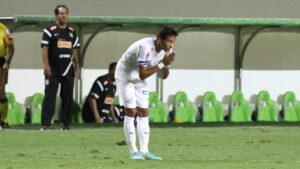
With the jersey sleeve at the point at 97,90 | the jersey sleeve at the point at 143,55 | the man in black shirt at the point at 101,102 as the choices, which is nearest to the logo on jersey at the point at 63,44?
the man in black shirt at the point at 101,102

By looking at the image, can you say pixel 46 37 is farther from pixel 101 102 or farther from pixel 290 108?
pixel 290 108

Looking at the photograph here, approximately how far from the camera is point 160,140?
1329 centimetres

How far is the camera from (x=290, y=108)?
18.8 meters

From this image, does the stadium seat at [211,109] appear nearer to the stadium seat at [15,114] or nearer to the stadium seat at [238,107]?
the stadium seat at [238,107]

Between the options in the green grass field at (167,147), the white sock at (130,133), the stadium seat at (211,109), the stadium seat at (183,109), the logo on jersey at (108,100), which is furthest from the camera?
the stadium seat at (211,109)

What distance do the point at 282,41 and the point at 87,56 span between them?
14.3 feet

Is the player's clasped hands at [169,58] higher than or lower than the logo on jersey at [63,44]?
lower

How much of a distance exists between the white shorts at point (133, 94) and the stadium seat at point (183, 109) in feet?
24.8

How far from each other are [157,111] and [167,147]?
5861mm

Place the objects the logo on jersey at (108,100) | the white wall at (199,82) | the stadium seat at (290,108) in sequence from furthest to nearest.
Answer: the stadium seat at (290,108) < the white wall at (199,82) < the logo on jersey at (108,100)

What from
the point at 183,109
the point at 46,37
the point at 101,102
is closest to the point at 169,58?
the point at 46,37

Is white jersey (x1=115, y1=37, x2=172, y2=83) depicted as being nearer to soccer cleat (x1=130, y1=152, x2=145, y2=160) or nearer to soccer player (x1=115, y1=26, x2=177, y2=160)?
soccer player (x1=115, y1=26, x2=177, y2=160)

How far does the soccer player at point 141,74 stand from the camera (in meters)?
10.0

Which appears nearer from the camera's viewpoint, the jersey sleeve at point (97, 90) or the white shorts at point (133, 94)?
the white shorts at point (133, 94)
